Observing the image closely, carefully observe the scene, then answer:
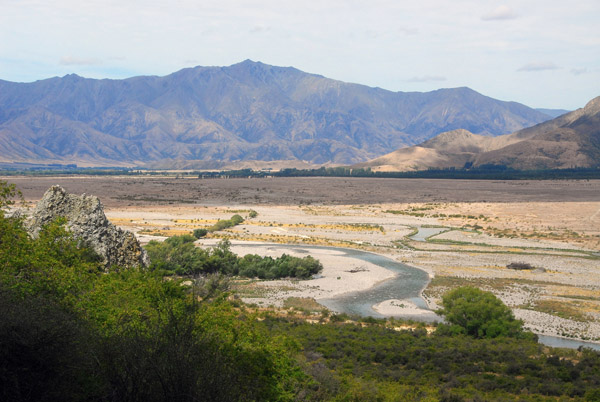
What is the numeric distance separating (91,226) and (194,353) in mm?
18811

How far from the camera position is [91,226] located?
101ft

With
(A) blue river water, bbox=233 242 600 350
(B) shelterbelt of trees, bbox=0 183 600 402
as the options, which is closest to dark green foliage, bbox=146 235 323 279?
(A) blue river water, bbox=233 242 600 350

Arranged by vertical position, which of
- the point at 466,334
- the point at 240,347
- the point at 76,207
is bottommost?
the point at 466,334

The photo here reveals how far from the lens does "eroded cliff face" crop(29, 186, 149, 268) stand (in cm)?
3031

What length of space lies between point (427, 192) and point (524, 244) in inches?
3449

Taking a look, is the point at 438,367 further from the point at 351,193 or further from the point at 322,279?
the point at 351,193

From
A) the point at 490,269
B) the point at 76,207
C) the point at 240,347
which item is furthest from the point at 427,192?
the point at 240,347

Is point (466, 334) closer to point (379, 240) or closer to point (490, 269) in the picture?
point (490, 269)

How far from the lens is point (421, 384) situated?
23.9 metres

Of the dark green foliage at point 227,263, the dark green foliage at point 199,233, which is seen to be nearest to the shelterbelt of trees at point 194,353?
the dark green foliage at point 227,263

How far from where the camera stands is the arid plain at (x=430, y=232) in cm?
4503

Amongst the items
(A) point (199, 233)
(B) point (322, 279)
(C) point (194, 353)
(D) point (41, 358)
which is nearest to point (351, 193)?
(A) point (199, 233)

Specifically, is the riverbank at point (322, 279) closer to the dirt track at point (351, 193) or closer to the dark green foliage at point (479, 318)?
the dark green foliage at point (479, 318)

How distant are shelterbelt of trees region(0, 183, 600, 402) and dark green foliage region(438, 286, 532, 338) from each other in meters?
0.77
